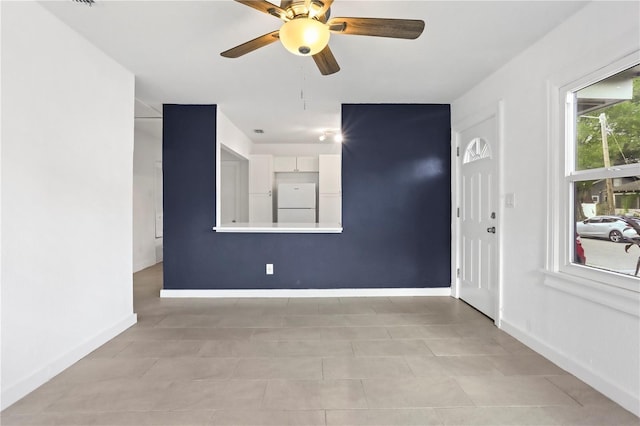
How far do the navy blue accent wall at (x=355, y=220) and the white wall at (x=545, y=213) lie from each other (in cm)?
99

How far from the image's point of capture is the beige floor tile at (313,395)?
190cm

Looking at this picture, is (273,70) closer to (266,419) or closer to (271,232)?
(271,232)

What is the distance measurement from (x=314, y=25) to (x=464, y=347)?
98.1 inches

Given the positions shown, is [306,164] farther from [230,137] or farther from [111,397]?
[111,397]

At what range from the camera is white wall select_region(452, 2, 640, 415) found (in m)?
1.90

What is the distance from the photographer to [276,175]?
6965 millimetres

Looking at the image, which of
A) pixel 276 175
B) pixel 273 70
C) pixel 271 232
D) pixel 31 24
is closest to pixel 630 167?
pixel 273 70

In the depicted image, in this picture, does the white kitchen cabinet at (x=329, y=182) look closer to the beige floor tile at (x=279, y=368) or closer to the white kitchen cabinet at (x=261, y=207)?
the white kitchen cabinet at (x=261, y=207)

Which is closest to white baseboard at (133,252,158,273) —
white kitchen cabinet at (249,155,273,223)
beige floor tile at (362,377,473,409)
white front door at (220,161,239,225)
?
white front door at (220,161,239,225)

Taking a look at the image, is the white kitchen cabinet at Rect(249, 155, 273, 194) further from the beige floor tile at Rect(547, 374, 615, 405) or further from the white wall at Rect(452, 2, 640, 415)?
the beige floor tile at Rect(547, 374, 615, 405)

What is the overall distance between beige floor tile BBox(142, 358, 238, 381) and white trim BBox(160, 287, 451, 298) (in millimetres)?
1683

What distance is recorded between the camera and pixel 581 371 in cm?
216

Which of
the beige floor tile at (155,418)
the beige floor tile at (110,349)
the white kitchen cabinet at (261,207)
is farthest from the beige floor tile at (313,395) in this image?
the white kitchen cabinet at (261,207)

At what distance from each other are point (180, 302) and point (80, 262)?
158cm
